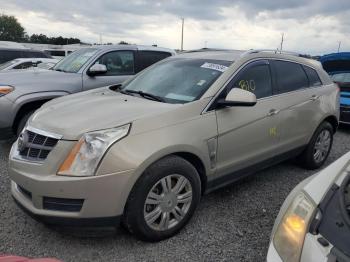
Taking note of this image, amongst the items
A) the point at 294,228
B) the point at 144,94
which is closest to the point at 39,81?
the point at 144,94

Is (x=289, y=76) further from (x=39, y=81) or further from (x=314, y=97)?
(x=39, y=81)

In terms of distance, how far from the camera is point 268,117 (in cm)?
402

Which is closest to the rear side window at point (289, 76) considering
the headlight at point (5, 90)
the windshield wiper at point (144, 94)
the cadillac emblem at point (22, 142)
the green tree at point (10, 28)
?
the windshield wiper at point (144, 94)

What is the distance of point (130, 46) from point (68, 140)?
4.44 metres

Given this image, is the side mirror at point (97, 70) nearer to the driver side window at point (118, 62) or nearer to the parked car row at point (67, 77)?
the parked car row at point (67, 77)

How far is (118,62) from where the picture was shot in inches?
264

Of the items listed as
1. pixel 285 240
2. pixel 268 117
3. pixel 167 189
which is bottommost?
pixel 167 189

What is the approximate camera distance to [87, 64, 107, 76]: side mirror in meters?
6.04

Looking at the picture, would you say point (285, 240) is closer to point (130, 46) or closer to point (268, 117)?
point (268, 117)

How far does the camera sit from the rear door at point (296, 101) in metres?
4.31

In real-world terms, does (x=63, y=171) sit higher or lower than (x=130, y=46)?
lower

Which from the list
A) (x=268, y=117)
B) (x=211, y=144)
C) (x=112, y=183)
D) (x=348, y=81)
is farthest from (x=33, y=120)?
(x=348, y=81)

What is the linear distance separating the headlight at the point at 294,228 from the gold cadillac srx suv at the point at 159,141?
46.7 inches

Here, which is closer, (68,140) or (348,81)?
(68,140)
